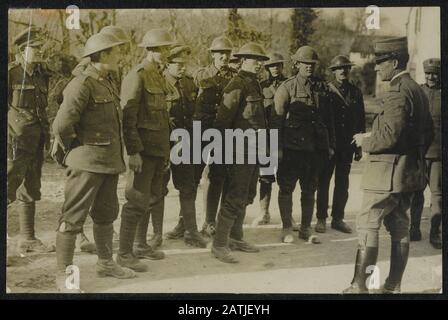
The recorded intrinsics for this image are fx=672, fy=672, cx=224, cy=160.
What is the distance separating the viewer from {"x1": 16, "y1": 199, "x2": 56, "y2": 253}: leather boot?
19.4ft

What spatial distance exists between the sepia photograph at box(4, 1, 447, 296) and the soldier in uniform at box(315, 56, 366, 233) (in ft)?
0.04

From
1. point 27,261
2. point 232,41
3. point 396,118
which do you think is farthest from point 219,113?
point 27,261

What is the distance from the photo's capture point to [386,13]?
19.4 ft

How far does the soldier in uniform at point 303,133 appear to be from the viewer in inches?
231

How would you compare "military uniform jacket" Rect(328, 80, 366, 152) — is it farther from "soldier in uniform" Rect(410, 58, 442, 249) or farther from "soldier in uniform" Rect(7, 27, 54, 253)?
"soldier in uniform" Rect(7, 27, 54, 253)

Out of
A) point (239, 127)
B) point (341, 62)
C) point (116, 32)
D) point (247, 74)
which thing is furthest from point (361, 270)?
point (116, 32)

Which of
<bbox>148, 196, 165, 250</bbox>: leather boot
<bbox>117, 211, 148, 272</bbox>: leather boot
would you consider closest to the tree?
<bbox>148, 196, 165, 250</bbox>: leather boot

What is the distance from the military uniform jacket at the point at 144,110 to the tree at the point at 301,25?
125cm

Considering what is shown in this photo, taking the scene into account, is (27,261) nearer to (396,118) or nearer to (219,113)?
(219,113)

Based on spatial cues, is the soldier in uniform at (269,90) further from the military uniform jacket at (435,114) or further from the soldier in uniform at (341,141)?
the military uniform jacket at (435,114)

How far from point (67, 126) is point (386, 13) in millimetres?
2920

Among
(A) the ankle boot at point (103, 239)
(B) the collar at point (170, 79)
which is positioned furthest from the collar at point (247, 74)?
(A) the ankle boot at point (103, 239)

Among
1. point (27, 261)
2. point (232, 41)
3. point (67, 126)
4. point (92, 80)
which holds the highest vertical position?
point (232, 41)

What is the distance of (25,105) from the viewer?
5855mm
